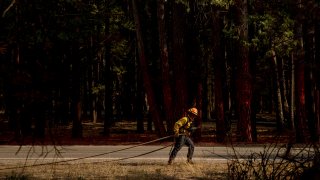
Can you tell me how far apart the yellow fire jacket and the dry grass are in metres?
0.92

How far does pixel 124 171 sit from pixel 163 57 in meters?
12.9

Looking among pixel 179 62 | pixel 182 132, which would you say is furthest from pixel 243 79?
pixel 182 132

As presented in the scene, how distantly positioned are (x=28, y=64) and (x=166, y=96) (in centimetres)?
1972

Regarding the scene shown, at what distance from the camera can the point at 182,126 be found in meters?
15.5

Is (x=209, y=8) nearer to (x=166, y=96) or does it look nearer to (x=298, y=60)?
(x=166, y=96)

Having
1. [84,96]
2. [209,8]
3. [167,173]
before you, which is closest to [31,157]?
[167,173]

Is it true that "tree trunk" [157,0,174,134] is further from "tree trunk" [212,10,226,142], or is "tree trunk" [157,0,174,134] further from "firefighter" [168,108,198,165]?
"firefighter" [168,108,198,165]

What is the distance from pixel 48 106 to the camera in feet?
24.0

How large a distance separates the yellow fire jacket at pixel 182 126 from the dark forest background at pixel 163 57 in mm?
1290

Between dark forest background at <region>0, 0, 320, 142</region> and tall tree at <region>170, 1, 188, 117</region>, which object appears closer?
dark forest background at <region>0, 0, 320, 142</region>

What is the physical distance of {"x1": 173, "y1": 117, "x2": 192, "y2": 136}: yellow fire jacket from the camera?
15.4 metres

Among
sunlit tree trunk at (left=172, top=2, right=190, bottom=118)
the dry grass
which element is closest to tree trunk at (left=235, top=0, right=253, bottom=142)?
sunlit tree trunk at (left=172, top=2, right=190, bottom=118)

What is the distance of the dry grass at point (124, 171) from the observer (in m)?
13.4

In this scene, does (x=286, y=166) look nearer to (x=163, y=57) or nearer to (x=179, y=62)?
(x=179, y=62)
